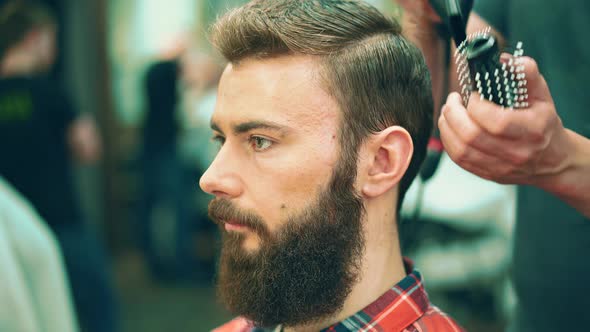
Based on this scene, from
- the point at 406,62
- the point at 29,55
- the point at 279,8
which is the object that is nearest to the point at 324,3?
the point at 279,8

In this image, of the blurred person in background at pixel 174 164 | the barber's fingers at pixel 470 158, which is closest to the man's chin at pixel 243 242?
the barber's fingers at pixel 470 158

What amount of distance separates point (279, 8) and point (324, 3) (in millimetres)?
114

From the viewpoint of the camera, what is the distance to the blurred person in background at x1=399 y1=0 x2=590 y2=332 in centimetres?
137

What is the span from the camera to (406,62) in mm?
1733

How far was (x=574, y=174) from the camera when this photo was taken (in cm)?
139

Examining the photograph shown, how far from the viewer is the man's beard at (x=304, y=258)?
1658 millimetres

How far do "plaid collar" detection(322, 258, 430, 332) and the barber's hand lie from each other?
1.34 feet

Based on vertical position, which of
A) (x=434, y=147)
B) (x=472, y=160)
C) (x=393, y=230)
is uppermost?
(x=472, y=160)

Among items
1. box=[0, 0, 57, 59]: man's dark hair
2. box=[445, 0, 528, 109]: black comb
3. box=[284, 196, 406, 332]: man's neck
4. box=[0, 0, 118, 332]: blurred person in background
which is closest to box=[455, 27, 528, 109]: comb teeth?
box=[445, 0, 528, 109]: black comb

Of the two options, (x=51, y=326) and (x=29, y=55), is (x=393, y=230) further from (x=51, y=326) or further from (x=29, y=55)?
(x=29, y=55)

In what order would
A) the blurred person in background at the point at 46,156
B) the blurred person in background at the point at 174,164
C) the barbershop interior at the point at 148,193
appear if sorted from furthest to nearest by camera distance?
the blurred person in background at the point at 174,164 → the barbershop interior at the point at 148,193 → the blurred person in background at the point at 46,156

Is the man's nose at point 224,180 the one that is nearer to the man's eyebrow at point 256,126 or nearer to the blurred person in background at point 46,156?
the man's eyebrow at point 256,126

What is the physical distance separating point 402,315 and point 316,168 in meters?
0.39

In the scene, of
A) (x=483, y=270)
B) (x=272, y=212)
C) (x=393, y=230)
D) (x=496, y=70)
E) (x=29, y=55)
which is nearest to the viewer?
(x=496, y=70)
